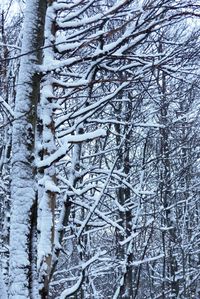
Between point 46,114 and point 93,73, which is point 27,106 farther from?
point 93,73

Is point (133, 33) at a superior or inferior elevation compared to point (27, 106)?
superior

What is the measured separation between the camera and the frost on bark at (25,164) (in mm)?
3053

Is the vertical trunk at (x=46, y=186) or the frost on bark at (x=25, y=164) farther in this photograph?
the vertical trunk at (x=46, y=186)

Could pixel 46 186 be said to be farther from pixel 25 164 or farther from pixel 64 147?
pixel 64 147

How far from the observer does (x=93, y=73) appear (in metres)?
3.93

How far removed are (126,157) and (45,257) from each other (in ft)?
24.6

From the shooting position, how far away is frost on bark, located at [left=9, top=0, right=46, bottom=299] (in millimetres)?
3053

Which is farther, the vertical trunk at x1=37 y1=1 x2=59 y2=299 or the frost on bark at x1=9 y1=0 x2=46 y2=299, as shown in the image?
the vertical trunk at x1=37 y1=1 x2=59 y2=299

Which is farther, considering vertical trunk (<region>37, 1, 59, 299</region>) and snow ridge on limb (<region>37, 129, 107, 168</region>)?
vertical trunk (<region>37, 1, 59, 299</region>)

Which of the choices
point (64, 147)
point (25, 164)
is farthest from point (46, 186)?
point (64, 147)

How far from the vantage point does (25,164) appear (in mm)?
3244

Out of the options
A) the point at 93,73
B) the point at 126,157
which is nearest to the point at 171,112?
the point at 126,157

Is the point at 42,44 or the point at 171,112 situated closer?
the point at 42,44

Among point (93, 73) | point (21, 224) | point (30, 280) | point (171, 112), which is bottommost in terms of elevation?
point (30, 280)
